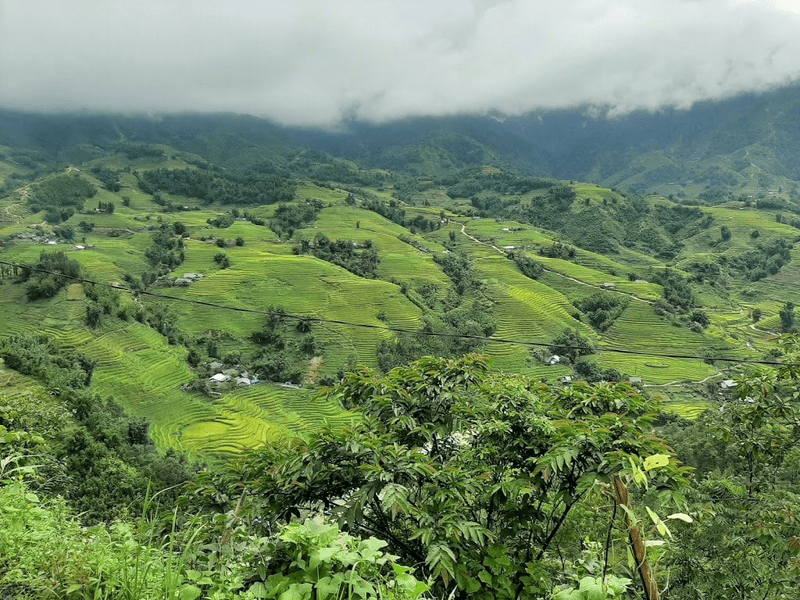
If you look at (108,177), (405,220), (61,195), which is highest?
(108,177)

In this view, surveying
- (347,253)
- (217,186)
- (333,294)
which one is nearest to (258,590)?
(333,294)

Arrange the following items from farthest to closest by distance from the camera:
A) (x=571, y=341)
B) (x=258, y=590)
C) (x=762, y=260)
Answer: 1. (x=762, y=260)
2. (x=571, y=341)
3. (x=258, y=590)

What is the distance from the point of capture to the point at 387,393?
458 cm

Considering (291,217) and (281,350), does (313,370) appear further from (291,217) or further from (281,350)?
(291,217)

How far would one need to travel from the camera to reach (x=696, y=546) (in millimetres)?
5930

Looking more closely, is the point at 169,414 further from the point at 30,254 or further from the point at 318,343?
the point at 30,254

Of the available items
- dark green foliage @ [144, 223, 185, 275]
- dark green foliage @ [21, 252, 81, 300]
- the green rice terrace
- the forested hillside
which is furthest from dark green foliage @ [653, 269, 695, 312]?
dark green foliage @ [21, 252, 81, 300]

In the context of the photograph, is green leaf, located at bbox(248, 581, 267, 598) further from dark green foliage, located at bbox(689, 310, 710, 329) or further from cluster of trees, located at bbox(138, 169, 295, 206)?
cluster of trees, located at bbox(138, 169, 295, 206)

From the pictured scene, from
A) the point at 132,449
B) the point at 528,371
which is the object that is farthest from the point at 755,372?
the point at 528,371

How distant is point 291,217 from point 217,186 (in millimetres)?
43319

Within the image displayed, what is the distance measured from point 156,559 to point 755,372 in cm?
590

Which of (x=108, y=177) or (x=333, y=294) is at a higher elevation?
(x=108, y=177)

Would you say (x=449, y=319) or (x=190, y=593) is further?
(x=449, y=319)

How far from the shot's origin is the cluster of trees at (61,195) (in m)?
95.0
